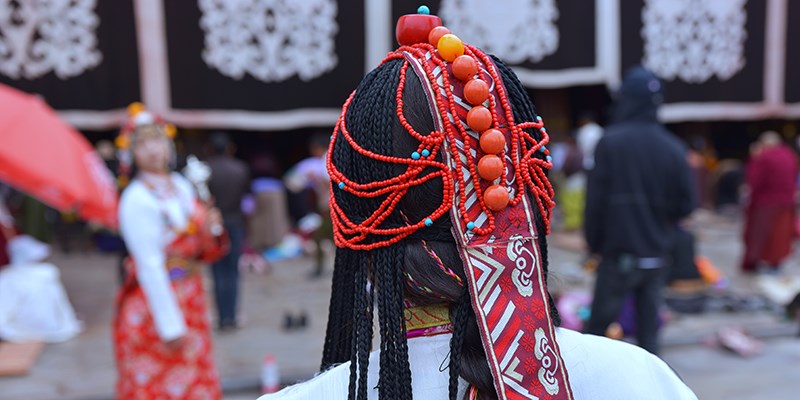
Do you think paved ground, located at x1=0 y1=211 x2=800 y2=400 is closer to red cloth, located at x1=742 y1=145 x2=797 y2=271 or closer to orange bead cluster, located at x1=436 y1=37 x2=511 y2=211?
red cloth, located at x1=742 y1=145 x2=797 y2=271

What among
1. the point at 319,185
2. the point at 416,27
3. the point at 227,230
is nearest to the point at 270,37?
the point at 227,230

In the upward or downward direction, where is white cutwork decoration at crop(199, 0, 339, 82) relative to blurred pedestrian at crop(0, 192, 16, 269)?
upward

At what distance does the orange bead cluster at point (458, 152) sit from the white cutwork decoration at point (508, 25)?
5.05 meters

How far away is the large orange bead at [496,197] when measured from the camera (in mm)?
863

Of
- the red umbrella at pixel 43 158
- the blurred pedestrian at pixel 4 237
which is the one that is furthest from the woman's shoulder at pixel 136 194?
the blurred pedestrian at pixel 4 237

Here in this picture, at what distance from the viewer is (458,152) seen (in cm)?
87

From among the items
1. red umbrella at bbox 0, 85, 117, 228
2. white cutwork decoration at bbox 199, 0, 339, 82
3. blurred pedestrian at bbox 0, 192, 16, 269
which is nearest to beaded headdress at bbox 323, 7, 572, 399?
red umbrella at bbox 0, 85, 117, 228

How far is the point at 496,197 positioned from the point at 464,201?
0.04m

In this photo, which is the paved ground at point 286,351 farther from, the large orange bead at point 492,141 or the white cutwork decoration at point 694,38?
the large orange bead at point 492,141

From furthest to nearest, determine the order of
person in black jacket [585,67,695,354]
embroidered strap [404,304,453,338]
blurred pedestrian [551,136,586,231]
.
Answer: blurred pedestrian [551,136,586,231]
person in black jacket [585,67,695,354]
embroidered strap [404,304,453,338]

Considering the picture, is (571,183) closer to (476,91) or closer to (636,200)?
(636,200)

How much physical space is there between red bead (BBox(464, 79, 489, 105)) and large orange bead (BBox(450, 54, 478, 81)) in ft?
0.05

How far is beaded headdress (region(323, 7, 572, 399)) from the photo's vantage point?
871mm

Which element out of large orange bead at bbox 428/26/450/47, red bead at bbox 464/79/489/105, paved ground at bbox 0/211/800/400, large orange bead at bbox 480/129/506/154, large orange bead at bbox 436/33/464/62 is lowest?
paved ground at bbox 0/211/800/400
